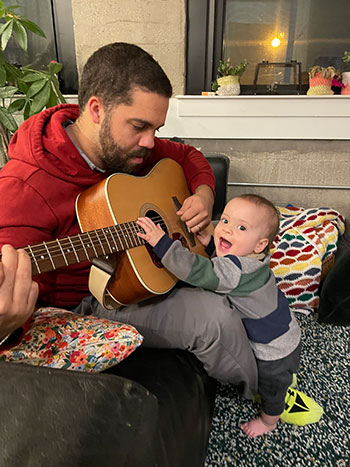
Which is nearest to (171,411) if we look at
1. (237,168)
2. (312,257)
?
(312,257)

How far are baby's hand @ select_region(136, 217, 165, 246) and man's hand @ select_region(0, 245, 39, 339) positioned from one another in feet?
1.14

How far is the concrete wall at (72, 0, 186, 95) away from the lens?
5.96 ft

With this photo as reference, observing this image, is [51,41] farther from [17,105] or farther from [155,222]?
[155,222]

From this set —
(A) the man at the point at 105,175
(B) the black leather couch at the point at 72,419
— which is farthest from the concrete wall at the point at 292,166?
(B) the black leather couch at the point at 72,419

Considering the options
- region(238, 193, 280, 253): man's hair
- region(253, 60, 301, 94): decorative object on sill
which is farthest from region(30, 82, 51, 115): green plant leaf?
region(253, 60, 301, 94): decorative object on sill

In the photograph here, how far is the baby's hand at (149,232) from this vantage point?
0.90 metres

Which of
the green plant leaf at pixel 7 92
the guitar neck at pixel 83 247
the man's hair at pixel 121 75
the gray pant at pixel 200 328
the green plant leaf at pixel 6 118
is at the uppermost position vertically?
the man's hair at pixel 121 75

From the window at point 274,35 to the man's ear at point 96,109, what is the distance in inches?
49.8

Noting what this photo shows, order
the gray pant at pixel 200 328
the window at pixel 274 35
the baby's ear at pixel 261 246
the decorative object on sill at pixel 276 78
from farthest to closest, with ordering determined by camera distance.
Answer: the decorative object on sill at pixel 276 78
the window at pixel 274 35
the baby's ear at pixel 261 246
the gray pant at pixel 200 328

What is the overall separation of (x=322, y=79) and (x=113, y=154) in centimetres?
139

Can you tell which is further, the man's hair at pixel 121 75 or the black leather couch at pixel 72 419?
the man's hair at pixel 121 75

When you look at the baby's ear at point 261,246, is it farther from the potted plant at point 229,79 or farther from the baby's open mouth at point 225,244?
the potted plant at point 229,79

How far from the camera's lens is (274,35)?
1.92 meters

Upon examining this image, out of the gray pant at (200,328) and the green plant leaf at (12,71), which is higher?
the green plant leaf at (12,71)
